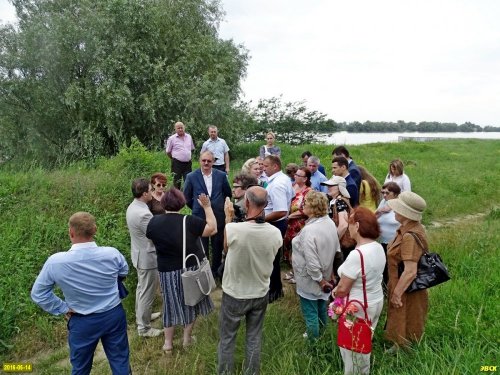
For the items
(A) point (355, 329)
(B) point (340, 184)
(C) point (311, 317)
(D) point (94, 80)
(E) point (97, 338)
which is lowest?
(C) point (311, 317)

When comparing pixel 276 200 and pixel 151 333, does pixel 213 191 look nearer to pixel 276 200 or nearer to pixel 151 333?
pixel 276 200

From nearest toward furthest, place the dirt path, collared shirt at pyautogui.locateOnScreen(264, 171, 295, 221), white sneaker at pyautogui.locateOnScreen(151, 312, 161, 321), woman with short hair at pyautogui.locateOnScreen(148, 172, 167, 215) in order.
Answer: woman with short hair at pyautogui.locateOnScreen(148, 172, 167, 215)
collared shirt at pyautogui.locateOnScreen(264, 171, 295, 221)
white sneaker at pyautogui.locateOnScreen(151, 312, 161, 321)
the dirt path

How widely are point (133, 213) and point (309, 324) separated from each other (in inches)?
82.8

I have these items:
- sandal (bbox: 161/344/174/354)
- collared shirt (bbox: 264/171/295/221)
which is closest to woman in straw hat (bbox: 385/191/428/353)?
collared shirt (bbox: 264/171/295/221)

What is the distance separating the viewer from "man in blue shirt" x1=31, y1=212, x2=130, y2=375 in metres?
2.52

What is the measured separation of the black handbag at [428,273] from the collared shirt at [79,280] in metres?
2.45

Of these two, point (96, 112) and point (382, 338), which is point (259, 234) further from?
point (96, 112)

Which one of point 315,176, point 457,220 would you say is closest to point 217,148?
point 315,176

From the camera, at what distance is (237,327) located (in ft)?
9.70

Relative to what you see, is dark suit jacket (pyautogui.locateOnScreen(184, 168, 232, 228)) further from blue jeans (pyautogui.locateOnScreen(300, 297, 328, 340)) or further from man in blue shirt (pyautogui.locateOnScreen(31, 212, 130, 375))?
man in blue shirt (pyautogui.locateOnScreen(31, 212, 130, 375))

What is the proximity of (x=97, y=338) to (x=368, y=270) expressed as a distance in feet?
6.93

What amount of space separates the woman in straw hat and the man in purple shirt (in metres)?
4.96

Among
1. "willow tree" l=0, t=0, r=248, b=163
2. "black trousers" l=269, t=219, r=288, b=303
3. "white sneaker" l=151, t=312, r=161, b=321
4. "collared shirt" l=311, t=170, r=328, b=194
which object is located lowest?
"white sneaker" l=151, t=312, r=161, b=321

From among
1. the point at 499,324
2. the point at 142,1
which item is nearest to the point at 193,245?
the point at 499,324
